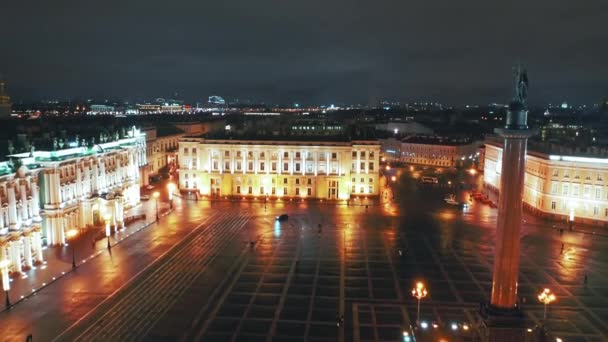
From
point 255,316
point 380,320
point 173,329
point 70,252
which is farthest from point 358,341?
point 70,252

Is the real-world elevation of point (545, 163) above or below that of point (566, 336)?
above

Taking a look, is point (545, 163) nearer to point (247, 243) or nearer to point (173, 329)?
point (247, 243)

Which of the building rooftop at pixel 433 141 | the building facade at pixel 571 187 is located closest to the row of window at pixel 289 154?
the building facade at pixel 571 187

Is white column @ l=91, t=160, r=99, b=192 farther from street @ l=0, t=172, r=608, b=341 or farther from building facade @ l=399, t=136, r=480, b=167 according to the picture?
building facade @ l=399, t=136, r=480, b=167

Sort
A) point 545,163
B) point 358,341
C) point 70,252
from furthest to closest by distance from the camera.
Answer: point 545,163
point 70,252
point 358,341

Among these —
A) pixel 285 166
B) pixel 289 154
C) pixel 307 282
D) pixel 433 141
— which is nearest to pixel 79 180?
pixel 307 282

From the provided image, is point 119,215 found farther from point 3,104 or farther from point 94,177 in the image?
point 3,104

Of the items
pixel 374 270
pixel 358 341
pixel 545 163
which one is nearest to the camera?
pixel 358 341
